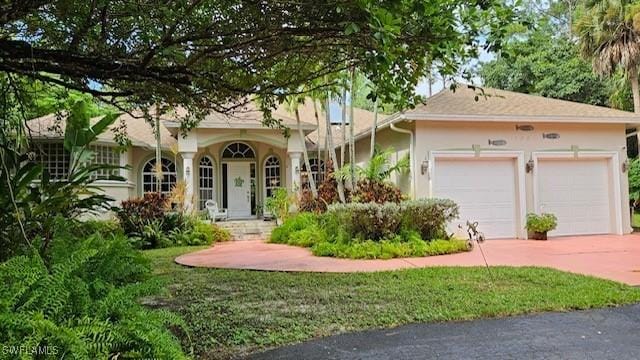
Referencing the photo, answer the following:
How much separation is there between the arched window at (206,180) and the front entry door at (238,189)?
25.5 inches

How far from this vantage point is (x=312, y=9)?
15.6 ft

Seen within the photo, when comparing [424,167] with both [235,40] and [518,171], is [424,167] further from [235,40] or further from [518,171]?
[235,40]

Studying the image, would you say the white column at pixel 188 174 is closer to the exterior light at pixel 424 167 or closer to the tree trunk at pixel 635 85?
the exterior light at pixel 424 167

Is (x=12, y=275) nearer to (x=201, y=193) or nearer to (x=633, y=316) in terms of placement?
(x=633, y=316)

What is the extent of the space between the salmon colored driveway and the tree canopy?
148 inches

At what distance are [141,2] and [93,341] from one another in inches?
126

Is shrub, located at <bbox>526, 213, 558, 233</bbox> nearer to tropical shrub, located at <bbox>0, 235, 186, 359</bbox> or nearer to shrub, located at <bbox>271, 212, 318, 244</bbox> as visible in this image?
shrub, located at <bbox>271, 212, 318, 244</bbox>

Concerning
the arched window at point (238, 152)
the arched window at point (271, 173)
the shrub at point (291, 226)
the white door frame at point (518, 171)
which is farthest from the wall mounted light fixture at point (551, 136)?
the arched window at point (238, 152)

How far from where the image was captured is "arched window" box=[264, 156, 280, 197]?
742 inches

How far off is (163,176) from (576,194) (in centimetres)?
1380

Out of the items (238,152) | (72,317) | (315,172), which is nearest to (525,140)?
(315,172)

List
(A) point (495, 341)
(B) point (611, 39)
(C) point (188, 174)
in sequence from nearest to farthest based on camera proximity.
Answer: (A) point (495, 341) → (C) point (188, 174) → (B) point (611, 39)

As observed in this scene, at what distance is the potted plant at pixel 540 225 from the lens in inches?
506

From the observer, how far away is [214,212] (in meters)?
17.0
